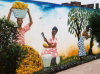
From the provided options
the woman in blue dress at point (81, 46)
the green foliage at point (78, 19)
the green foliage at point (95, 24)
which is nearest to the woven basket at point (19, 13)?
the green foliage at point (78, 19)

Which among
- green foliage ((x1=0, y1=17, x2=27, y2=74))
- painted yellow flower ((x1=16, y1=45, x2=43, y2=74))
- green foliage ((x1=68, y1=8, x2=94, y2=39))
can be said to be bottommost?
painted yellow flower ((x1=16, y1=45, x2=43, y2=74))

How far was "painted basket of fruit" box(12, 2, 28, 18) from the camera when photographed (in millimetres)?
6504

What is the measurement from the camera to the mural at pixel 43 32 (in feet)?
19.0

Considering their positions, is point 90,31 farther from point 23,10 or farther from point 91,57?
point 23,10

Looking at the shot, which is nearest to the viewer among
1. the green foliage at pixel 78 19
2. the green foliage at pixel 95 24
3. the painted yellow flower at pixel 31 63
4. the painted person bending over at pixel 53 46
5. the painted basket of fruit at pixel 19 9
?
the painted basket of fruit at pixel 19 9

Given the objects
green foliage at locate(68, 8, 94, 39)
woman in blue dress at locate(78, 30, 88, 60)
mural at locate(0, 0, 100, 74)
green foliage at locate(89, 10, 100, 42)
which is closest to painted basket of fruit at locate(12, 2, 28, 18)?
mural at locate(0, 0, 100, 74)

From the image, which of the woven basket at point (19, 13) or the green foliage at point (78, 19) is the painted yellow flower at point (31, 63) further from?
the green foliage at point (78, 19)

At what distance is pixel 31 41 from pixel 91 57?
438 centimetres

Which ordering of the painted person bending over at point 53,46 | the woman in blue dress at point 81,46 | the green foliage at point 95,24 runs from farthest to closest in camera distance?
the green foliage at point 95,24 < the woman in blue dress at point 81,46 < the painted person bending over at point 53,46

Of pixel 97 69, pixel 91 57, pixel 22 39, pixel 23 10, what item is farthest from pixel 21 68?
pixel 91 57

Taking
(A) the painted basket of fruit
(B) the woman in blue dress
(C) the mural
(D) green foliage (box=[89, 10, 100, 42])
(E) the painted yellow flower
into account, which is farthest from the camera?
(D) green foliage (box=[89, 10, 100, 42])

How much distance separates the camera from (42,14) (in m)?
7.41

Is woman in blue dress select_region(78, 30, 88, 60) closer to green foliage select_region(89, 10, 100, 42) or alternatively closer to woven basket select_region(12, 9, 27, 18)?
green foliage select_region(89, 10, 100, 42)

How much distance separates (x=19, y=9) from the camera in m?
6.59
